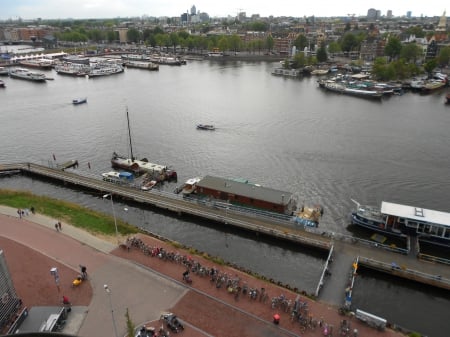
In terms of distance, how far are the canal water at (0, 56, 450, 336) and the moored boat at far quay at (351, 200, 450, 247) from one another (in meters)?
4.82

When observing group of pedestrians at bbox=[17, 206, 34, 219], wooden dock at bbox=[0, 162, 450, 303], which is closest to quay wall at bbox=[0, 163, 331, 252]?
wooden dock at bbox=[0, 162, 450, 303]

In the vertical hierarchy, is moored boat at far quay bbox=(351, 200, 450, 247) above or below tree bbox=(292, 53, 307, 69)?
below

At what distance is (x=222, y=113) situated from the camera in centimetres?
9606

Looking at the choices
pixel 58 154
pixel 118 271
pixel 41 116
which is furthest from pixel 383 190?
pixel 41 116

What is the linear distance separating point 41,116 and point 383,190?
8560 centimetres

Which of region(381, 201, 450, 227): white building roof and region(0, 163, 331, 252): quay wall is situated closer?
region(381, 201, 450, 227): white building roof

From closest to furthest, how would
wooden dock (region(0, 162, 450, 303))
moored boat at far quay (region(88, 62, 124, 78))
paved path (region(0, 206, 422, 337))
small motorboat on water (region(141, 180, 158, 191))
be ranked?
paved path (region(0, 206, 422, 337))
wooden dock (region(0, 162, 450, 303))
small motorboat on water (region(141, 180, 158, 191))
moored boat at far quay (region(88, 62, 124, 78))

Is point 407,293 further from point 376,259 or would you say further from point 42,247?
point 42,247

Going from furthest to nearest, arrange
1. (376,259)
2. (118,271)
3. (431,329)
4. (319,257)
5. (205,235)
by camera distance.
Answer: (205,235), (319,257), (376,259), (118,271), (431,329)

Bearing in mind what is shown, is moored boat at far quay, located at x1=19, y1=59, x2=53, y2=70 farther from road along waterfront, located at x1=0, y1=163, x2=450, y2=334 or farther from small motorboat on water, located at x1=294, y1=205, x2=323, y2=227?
small motorboat on water, located at x1=294, y1=205, x2=323, y2=227

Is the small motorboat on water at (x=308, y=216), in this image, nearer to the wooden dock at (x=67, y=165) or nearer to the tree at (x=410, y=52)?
the wooden dock at (x=67, y=165)

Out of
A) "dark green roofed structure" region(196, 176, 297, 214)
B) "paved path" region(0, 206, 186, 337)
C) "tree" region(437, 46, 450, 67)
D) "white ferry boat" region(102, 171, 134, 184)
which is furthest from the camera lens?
"tree" region(437, 46, 450, 67)

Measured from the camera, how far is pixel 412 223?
133ft

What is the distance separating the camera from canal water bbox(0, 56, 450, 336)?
4322 cm
